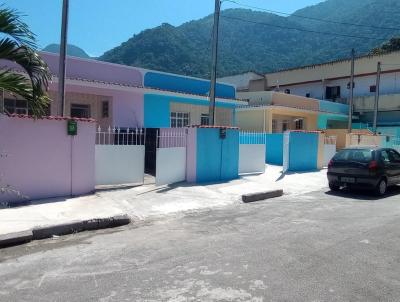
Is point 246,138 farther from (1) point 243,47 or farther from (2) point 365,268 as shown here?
(1) point 243,47

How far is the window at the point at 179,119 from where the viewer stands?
19394 millimetres

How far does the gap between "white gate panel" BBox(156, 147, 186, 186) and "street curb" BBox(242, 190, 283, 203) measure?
2.52 meters

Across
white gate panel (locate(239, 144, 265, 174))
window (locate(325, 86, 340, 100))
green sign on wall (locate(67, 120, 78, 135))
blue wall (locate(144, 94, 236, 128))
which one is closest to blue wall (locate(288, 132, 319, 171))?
white gate panel (locate(239, 144, 265, 174))

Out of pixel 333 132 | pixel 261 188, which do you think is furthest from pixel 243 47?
pixel 261 188

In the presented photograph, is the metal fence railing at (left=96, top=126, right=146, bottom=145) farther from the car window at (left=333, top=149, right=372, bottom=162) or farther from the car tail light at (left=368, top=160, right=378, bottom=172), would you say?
the car tail light at (left=368, top=160, right=378, bottom=172)

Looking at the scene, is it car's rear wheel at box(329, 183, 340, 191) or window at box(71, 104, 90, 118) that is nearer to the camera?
car's rear wheel at box(329, 183, 340, 191)

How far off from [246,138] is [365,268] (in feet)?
34.3

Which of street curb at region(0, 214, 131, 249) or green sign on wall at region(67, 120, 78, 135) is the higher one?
green sign on wall at region(67, 120, 78, 135)

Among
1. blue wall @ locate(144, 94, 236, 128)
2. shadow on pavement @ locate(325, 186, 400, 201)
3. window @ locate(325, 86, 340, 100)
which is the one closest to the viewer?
shadow on pavement @ locate(325, 186, 400, 201)

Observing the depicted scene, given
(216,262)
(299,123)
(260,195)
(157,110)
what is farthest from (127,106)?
(299,123)

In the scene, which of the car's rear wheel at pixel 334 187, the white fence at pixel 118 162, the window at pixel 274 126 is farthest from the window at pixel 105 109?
the window at pixel 274 126

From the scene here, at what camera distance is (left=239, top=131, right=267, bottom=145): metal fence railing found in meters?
14.9

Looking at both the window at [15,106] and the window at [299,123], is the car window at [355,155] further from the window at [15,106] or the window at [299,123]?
the window at [299,123]

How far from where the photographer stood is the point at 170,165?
452 inches
